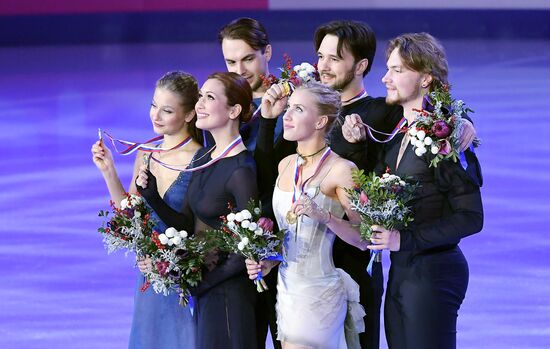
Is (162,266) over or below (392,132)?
below

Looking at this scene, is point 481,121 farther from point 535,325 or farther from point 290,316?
point 290,316

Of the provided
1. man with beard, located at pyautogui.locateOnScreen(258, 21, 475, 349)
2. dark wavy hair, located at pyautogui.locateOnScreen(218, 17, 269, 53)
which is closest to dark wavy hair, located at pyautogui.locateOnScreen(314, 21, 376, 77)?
man with beard, located at pyautogui.locateOnScreen(258, 21, 475, 349)

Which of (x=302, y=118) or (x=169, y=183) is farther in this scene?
(x=169, y=183)

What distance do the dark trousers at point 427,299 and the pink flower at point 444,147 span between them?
0.43m

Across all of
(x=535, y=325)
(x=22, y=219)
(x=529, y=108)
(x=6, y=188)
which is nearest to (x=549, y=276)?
(x=535, y=325)

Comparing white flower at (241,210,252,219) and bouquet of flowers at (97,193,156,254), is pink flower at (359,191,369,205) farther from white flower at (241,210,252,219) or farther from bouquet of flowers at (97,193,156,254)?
bouquet of flowers at (97,193,156,254)

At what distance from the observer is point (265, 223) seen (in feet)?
13.7

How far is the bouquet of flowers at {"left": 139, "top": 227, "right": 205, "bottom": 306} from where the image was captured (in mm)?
4348

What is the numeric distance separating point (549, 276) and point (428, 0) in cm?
1190

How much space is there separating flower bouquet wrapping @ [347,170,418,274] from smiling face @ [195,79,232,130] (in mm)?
668

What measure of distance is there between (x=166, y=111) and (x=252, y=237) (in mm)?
848

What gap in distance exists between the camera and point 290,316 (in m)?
4.34

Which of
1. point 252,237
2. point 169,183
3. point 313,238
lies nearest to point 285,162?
point 313,238

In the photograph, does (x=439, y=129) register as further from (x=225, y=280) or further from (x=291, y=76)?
(x=225, y=280)
